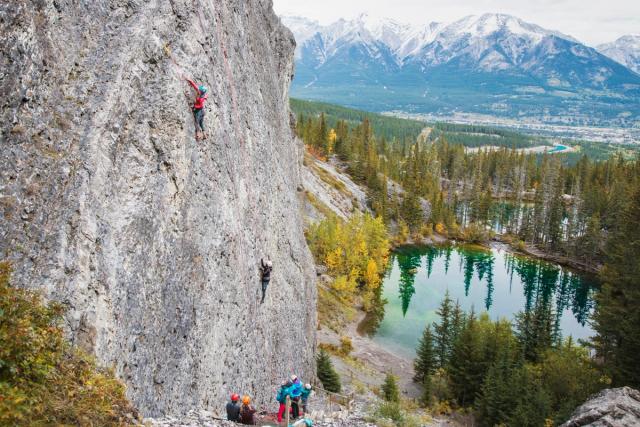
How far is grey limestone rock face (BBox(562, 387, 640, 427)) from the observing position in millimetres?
21294

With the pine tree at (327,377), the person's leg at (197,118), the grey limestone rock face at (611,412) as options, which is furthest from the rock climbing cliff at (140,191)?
the grey limestone rock face at (611,412)

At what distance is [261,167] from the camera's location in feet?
96.0

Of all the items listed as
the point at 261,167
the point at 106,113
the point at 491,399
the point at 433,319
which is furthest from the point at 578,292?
the point at 106,113

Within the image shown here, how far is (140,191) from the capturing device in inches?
651

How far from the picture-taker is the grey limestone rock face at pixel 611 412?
21.3 m

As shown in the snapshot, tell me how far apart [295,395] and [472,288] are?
82333mm

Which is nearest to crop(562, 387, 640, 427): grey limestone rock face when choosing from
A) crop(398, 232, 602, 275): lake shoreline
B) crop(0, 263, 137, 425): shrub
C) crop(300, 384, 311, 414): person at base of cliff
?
crop(300, 384, 311, 414): person at base of cliff

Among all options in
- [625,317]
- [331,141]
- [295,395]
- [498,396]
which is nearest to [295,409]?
[295,395]

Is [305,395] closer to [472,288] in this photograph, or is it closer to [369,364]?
[369,364]

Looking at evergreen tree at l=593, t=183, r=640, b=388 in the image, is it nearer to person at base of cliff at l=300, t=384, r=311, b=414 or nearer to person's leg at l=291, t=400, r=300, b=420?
person at base of cliff at l=300, t=384, r=311, b=414

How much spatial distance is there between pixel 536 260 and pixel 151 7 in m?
117

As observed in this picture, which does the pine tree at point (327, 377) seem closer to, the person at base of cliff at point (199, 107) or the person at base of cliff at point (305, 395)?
the person at base of cliff at point (305, 395)

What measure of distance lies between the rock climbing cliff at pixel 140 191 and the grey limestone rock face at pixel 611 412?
15982 millimetres

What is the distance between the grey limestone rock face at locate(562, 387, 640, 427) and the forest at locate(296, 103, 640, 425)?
14.0 metres
